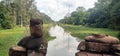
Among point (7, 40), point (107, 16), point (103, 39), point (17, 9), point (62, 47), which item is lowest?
point (62, 47)

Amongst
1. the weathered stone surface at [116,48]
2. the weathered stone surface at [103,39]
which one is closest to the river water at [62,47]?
the weathered stone surface at [103,39]

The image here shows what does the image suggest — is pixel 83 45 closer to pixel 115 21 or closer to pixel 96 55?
pixel 96 55

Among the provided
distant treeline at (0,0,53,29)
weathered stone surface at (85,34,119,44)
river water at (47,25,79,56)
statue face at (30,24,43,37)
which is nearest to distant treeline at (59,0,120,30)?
river water at (47,25,79,56)

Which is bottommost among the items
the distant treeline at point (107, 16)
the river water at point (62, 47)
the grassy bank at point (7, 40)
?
the river water at point (62, 47)

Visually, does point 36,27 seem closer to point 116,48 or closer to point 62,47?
point 116,48

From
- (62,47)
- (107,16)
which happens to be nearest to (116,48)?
(62,47)

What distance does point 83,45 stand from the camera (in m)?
11.6

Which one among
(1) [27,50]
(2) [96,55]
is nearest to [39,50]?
(1) [27,50]

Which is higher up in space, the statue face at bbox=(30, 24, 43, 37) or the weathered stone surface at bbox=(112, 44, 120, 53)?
the statue face at bbox=(30, 24, 43, 37)

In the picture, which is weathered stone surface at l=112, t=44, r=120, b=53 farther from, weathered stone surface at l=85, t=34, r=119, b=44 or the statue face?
the statue face

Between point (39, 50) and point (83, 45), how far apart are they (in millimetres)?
4062

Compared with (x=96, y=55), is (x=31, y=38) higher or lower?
higher

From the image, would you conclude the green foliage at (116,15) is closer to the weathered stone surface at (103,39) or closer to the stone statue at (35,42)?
the weathered stone surface at (103,39)

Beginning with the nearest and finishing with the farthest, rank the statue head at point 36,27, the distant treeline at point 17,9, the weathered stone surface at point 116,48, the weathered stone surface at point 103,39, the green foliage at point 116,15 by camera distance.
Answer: the statue head at point 36,27 < the weathered stone surface at point 116,48 < the weathered stone surface at point 103,39 < the green foliage at point 116,15 < the distant treeline at point 17,9
